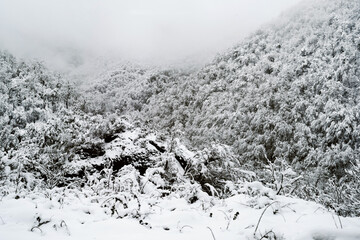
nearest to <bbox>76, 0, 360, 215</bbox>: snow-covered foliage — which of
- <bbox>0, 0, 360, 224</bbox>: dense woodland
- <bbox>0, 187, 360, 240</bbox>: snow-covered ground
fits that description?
<bbox>0, 0, 360, 224</bbox>: dense woodland

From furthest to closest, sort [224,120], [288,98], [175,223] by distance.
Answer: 1. [224,120]
2. [288,98]
3. [175,223]

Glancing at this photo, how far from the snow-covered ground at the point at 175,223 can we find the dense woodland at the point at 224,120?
24.0 inches

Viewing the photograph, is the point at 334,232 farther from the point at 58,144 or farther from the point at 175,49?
the point at 175,49

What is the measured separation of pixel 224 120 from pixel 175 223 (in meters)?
33.4

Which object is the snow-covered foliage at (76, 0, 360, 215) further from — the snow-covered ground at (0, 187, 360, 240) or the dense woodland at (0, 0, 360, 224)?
the snow-covered ground at (0, 187, 360, 240)

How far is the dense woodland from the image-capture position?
5315mm

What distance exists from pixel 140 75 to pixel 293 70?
42233 millimetres

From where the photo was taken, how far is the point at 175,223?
2.26 metres

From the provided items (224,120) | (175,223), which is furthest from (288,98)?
(175,223)

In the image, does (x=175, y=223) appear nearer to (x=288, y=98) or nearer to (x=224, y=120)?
(x=288, y=98)

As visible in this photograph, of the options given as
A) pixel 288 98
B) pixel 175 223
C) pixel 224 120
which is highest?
pixel 175 223

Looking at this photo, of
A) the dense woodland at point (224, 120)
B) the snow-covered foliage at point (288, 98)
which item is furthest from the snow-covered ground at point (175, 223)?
the snow-covered foliage at point (288, 98)

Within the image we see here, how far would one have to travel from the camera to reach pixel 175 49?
3150 inches

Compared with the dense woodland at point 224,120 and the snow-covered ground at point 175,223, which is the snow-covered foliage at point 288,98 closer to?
the dense woodland at point 224,120
